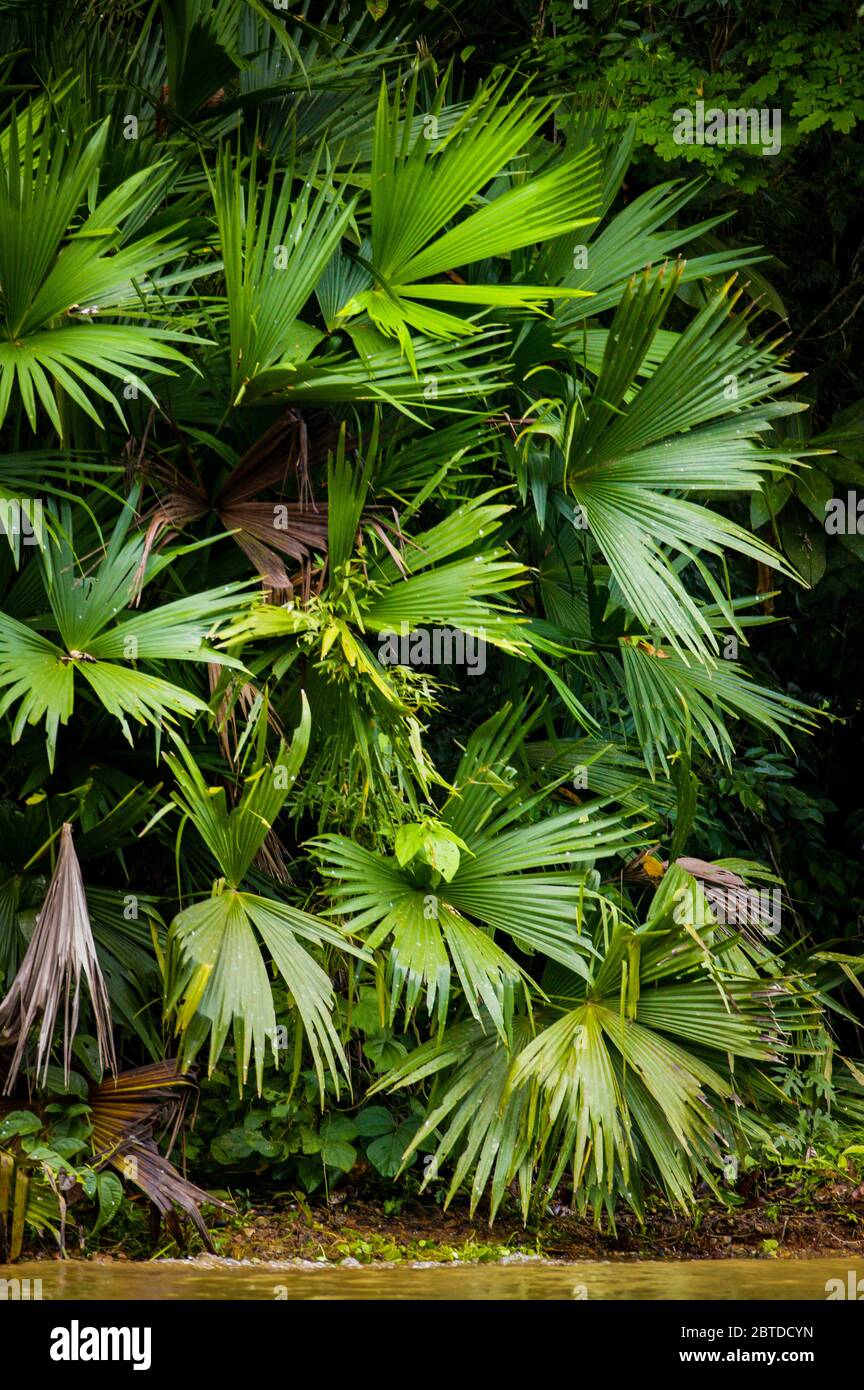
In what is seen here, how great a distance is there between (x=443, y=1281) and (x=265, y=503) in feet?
6.50

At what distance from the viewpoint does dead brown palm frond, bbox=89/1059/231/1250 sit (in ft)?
10.9

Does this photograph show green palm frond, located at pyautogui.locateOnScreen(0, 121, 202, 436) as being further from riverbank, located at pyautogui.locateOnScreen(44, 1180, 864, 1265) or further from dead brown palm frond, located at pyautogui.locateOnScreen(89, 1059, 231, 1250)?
riverbank, located at pyautogui.locateOnScreen(44, 1180, 864, 1265)

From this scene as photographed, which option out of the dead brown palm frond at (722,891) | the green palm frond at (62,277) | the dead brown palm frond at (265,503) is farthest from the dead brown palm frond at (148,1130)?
the green palm frond at (62,277)

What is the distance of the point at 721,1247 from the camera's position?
4.13 m

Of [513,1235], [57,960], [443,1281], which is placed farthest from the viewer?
[513,1235]

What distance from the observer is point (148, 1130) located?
354cm

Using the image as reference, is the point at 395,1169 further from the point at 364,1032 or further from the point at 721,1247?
the point at 721,1247

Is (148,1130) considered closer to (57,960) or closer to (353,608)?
(57,960)

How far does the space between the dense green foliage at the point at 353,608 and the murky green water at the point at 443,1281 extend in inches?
12.5

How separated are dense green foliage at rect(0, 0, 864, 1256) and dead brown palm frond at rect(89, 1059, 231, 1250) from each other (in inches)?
1.7

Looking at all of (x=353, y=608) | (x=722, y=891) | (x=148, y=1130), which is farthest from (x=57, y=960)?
(x=722, y=891)

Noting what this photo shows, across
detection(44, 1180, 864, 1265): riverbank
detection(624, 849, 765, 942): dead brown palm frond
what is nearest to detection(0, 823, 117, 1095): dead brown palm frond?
detection(44, 1180, 864, 1265): riverbank

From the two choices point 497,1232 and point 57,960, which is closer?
point 57,960

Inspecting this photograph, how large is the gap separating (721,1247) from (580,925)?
1391mm
